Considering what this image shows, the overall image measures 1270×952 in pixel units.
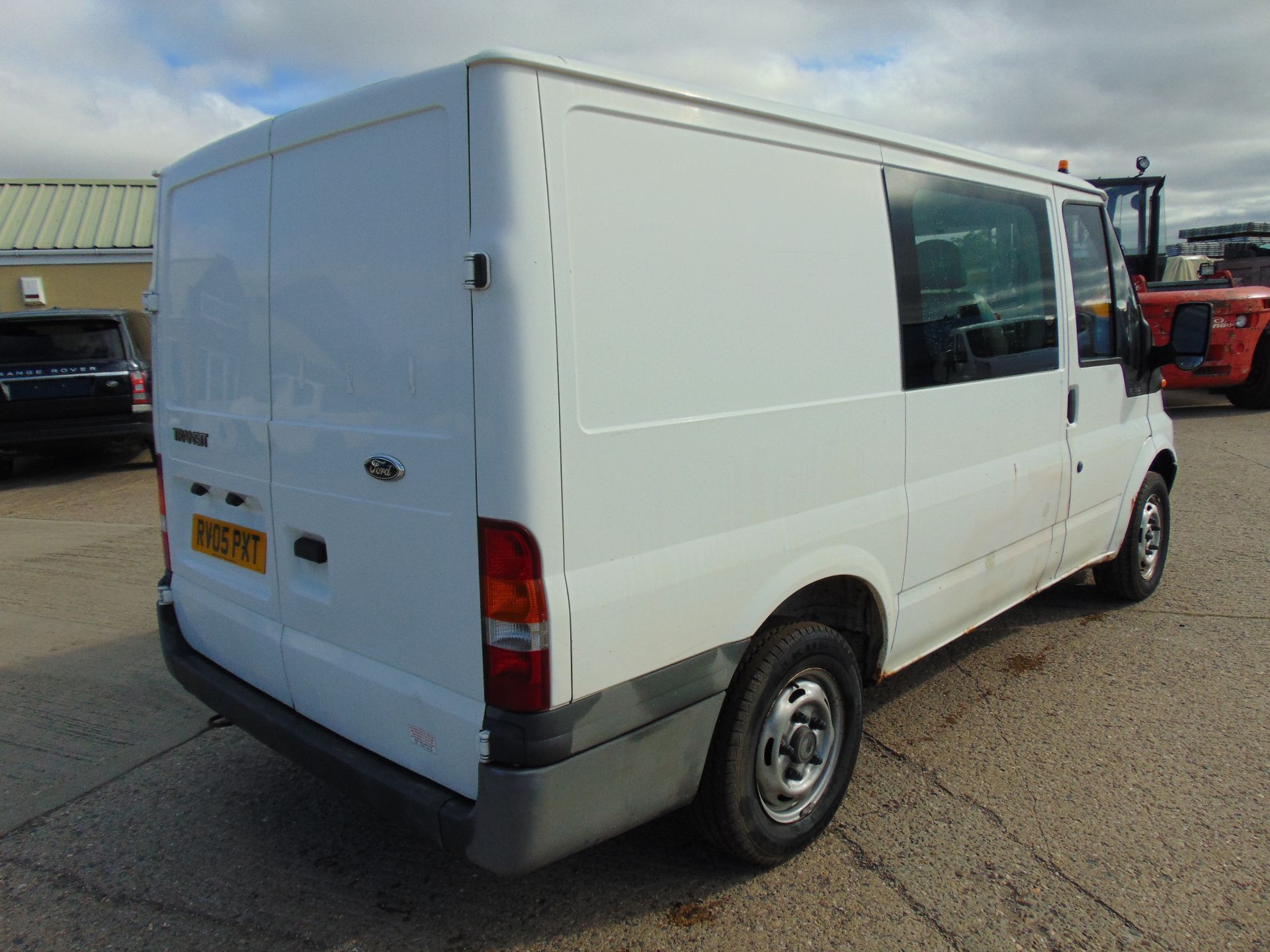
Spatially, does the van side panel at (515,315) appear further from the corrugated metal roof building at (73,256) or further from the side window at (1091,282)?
the corrugated metal roof building at (73,256)

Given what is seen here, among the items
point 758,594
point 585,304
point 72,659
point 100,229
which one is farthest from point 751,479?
point 100,229

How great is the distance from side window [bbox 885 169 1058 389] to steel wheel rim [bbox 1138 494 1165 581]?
5.42ft

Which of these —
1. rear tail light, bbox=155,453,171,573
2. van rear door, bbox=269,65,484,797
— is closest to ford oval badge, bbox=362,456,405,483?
van rear door, bbox=269,65,484,797

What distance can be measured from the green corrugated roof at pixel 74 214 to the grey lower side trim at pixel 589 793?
19329mm

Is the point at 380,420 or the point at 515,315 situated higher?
the point at 515,315

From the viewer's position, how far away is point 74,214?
19750mm

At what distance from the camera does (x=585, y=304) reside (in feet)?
7.08

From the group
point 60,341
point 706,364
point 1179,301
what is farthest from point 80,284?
point 706,364

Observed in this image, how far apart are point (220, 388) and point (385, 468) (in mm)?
933

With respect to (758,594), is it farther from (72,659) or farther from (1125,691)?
(72,659)

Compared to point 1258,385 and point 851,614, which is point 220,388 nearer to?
point 851,614

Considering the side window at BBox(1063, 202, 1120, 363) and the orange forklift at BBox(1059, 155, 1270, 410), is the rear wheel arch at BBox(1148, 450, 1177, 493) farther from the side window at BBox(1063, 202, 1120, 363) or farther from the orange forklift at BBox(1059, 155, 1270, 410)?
the orange forklift at BBox(1059, 155, 1270, 410)

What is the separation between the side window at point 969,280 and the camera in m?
3.10

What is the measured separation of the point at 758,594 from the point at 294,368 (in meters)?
1.42
